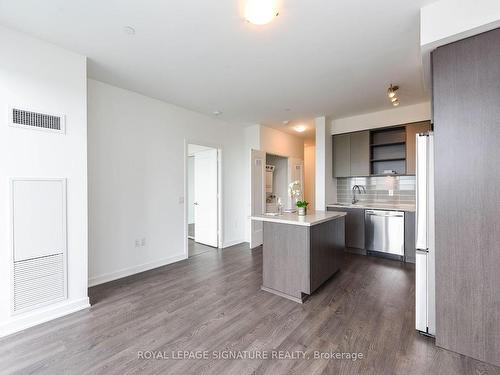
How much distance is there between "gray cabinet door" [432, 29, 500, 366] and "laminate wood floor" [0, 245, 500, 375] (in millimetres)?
252

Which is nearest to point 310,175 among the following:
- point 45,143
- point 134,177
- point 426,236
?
point 134,177

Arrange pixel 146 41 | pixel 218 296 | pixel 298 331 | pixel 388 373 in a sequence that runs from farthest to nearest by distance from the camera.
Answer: pixel 218 296
pixel 146 41
pixel 298 331
pixel 388 373

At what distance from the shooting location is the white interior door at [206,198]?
5000 mm

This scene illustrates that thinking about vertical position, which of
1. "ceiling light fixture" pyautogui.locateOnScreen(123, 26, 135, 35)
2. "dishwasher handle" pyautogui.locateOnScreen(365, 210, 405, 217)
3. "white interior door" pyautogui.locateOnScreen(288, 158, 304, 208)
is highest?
"ceiling light fixture" pyautogui.locateOnScreen(123, 26, 135, 35)

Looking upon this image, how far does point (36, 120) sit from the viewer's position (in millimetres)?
2299

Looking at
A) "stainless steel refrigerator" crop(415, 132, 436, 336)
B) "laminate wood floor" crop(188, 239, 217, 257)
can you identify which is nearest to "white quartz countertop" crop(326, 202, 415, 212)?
"stainless steel refrigerator" crop(415, 132, 436, 336)

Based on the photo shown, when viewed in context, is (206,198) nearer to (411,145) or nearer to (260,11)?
(260,11)

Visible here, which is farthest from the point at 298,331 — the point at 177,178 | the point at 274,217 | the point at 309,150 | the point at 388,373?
the point at 309,150

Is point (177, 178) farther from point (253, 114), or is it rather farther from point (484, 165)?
point (484, 165)

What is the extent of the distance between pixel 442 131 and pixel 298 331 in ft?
6.74

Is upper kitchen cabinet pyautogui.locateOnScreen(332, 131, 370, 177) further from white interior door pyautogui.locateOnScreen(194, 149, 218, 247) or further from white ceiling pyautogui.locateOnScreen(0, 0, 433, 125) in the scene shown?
white interior door pyautogui.locateOnScreen(194, 149, 218, 247)

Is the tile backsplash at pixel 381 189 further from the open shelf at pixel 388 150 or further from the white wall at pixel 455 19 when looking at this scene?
the white wall at pixel 455 19

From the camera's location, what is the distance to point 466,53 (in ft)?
5.86

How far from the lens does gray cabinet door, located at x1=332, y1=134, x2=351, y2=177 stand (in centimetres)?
489
